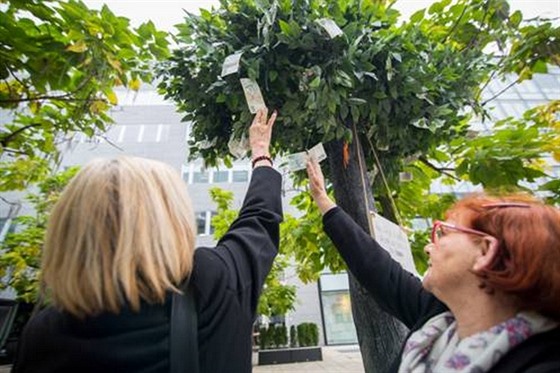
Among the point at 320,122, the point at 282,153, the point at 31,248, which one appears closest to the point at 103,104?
the point at 282,153

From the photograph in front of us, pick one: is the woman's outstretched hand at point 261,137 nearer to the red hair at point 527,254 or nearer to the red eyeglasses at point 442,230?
the red eyeglasses at point 442,230

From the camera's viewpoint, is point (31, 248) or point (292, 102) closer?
A: point (292, 102)

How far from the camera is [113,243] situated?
3.13 ft

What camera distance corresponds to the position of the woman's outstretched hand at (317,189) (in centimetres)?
172

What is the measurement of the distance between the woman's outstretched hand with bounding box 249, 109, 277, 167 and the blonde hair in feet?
1.97

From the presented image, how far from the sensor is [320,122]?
1.61 meters

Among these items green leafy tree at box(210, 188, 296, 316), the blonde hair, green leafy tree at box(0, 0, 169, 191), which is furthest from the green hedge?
the blonde hair

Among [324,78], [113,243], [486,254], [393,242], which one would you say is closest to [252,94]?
[324,78]

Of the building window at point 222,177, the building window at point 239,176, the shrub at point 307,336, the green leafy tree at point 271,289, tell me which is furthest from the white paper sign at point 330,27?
the building window at point 222,177

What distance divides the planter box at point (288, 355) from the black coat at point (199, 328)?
534 inches

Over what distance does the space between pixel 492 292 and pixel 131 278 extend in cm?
113

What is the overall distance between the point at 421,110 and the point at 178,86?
133 cm

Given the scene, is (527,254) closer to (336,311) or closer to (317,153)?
(317,153)

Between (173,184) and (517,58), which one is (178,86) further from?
(517,58)
